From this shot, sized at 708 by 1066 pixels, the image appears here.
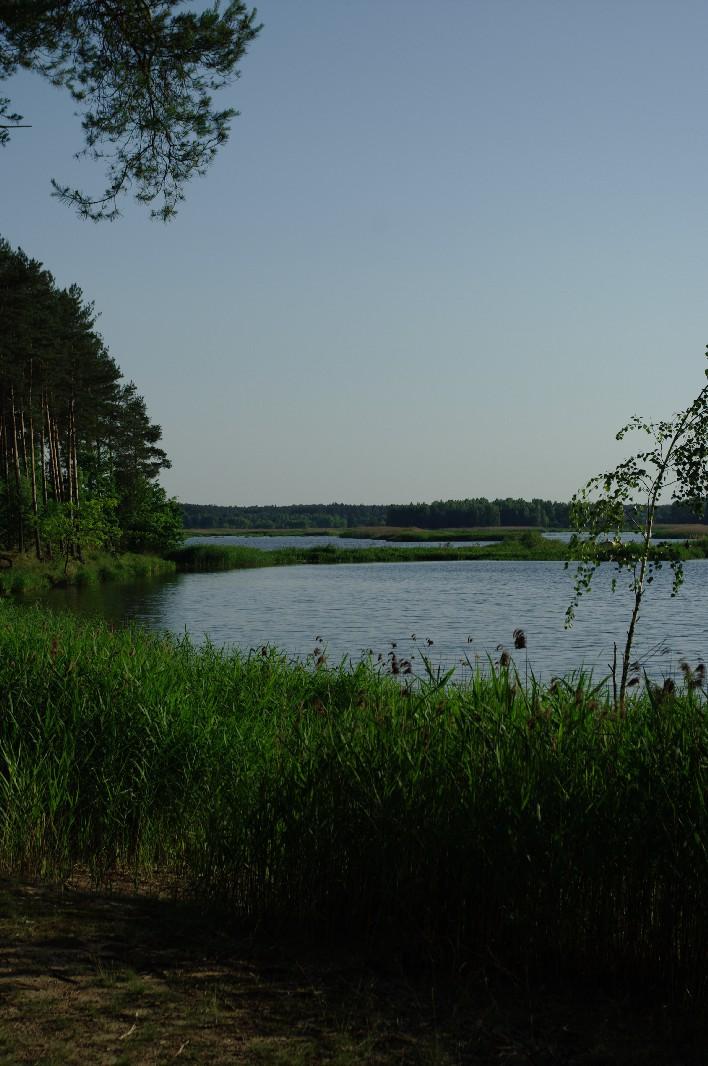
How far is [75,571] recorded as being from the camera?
49.2 meters

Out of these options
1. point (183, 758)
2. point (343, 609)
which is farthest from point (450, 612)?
point (183, 758)

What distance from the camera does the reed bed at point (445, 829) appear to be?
4.77 metres

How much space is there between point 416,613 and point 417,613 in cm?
5

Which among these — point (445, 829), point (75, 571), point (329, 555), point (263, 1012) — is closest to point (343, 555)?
point (329, 555)

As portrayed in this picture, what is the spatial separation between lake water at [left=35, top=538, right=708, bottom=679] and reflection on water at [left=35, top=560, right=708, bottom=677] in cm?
4

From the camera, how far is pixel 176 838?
23.0 feet

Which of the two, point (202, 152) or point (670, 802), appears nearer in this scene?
point (670, 802)

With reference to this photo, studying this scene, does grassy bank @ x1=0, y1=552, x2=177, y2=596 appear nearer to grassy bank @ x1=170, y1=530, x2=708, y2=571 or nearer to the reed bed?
grassy bank @ x1=170, y1=530, x2=708, y2=571

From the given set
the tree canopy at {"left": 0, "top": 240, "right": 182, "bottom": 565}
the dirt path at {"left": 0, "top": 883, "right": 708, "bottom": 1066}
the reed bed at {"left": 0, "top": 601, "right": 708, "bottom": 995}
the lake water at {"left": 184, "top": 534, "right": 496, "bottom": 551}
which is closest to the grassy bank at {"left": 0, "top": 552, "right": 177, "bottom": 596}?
the tree canopy at {"left": 0, "top": 240, "right": 182, "bottom": 565}

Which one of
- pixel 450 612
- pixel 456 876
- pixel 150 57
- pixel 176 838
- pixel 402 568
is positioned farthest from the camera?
pixel 402 568

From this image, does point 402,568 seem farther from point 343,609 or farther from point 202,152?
point 202,152

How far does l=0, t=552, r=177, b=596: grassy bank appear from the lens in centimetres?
Result: 4259

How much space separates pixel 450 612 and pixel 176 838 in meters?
27.5

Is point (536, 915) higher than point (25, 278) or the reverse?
the reverse
